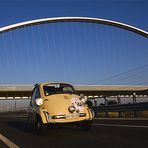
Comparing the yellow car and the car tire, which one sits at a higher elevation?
the yellow car

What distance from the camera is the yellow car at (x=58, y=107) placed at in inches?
405

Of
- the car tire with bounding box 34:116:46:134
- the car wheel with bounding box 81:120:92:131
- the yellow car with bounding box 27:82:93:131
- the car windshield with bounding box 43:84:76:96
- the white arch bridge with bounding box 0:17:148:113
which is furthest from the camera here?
the white arch bridge with bounding box 0:17:148:113

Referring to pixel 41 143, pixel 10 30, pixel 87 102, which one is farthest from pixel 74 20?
pixel 41 143

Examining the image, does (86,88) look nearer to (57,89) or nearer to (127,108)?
(127,108)

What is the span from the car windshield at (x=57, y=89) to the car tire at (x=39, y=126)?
0.77m

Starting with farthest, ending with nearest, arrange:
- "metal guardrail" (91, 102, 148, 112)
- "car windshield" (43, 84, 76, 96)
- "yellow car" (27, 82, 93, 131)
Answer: "metal guardrail" (91, 102, 148, 112), "car windshield" (43, 84, 76, 96), "yellow car" (27, 82, 93, 131)

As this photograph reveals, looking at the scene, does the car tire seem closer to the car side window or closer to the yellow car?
the yellow car

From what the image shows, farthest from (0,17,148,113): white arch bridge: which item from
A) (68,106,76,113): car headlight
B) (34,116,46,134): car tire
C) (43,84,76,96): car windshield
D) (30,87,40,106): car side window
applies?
(68,106,76,113): car headlight

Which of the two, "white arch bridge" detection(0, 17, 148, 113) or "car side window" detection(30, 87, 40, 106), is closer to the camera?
"car side window" detection(30, 87, 40, 106)

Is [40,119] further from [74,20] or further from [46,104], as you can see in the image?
[74,20]

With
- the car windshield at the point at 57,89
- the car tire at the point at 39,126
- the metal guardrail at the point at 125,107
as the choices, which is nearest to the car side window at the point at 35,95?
the car windshield at the point at 57,89

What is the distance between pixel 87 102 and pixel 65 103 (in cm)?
103

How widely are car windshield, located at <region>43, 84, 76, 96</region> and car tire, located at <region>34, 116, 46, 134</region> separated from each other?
774mm

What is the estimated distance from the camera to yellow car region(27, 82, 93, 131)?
1028cm
